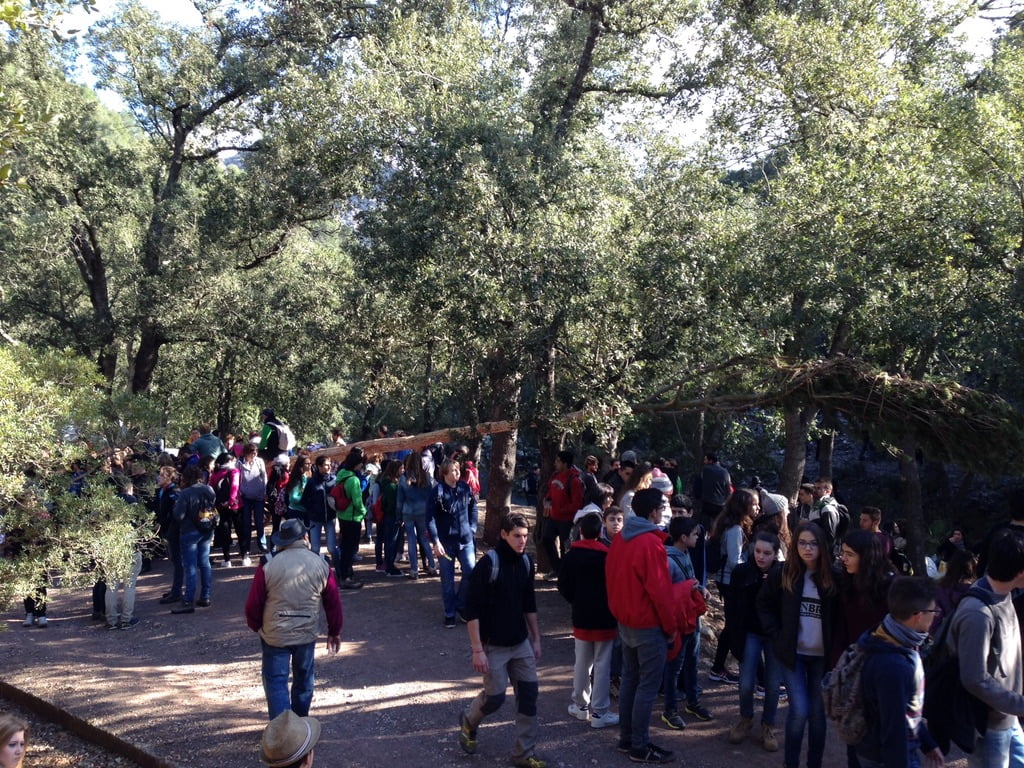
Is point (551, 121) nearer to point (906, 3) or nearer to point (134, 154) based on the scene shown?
point (906, 3)

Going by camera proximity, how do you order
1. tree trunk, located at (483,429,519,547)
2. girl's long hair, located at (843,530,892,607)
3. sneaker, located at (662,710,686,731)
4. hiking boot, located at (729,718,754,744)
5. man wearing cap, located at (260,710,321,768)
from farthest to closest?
tree trunk, located at (483,429,519,547), sneaker, located at (662,710,686,731), hiking boot, located at (729,718,754,744), girl's long hair, located at (843,530,892,607), man wearing cap, located at (260,710,321,768)

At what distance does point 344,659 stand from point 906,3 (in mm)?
11350

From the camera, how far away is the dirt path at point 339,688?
251 inches

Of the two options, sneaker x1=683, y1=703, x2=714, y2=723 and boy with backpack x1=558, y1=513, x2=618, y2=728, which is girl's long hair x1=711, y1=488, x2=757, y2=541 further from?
boy with backpack x1=558, y1=513, x2=618, y2=728

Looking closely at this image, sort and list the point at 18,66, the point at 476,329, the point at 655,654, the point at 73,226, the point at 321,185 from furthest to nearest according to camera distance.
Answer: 1. the point at 73,226
2. the point at 18,66
3. the point at 321,185
4. the point at 476,329
5. the point at 655,654

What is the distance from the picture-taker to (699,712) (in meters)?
6.98

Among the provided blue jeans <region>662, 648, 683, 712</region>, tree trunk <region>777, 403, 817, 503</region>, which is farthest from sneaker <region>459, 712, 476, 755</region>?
tree trunk <region>777, 403, 817, 503</region>

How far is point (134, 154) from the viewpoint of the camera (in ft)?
60.2

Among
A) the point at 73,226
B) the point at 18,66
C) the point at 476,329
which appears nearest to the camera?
the point at 476,329

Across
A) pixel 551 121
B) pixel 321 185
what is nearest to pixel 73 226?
pixel 321 185

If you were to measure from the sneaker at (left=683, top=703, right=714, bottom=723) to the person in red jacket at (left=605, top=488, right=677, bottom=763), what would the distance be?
2.83 ft

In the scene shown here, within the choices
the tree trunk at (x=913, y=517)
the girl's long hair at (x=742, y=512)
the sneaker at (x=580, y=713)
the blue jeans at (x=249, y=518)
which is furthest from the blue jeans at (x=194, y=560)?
the tree trunk at (x=913, y=517)

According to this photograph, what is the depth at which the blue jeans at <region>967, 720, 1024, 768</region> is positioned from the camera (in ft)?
14.5

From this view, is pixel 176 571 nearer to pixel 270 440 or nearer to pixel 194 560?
pixel 194 560
